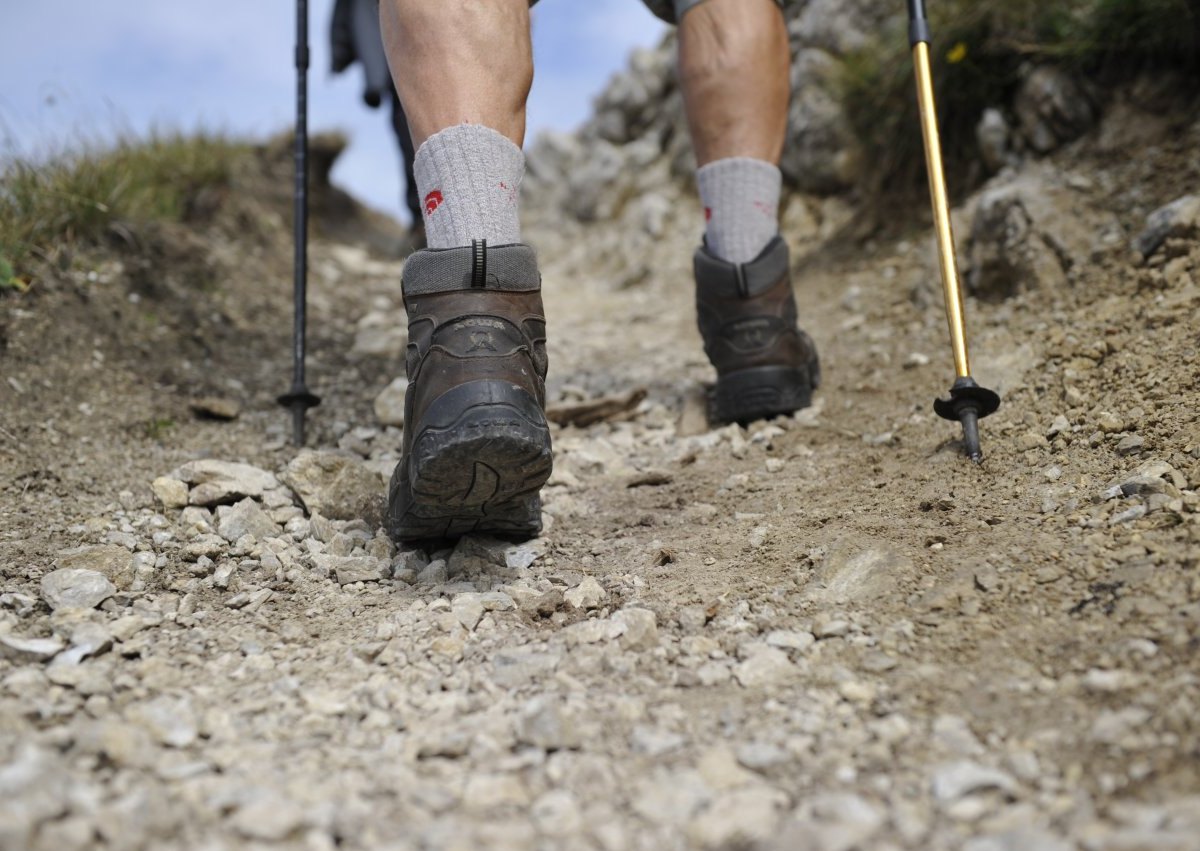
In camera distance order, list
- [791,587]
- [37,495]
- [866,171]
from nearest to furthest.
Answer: [791,587] < [37,495] < [866,171]

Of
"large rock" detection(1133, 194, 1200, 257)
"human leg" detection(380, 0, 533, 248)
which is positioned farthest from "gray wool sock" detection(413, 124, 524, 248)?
"large rock" detection(1133, 194, 1200, 257)

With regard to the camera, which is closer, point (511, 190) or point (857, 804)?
point (857, 804)

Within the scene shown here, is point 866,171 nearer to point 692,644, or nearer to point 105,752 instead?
point 692,644

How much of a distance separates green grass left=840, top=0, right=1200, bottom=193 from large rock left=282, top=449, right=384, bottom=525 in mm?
2810

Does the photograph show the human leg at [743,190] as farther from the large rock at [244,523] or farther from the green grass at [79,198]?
the green grass at [79,198]

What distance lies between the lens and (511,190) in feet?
5.35

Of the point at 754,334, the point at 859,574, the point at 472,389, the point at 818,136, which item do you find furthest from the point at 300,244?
the point at 818,136

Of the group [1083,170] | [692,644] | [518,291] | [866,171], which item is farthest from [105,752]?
[866,171]

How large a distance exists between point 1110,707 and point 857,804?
0.32 metres

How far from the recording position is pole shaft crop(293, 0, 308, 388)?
2.52 meters

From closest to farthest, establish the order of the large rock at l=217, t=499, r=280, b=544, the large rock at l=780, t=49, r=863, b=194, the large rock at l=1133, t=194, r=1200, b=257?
the large rock at l=217, t=499, r=280, b=544 → the large rock at l=1133, t=194, r=1200, b=257 → the large rock at l=780, t=49, r=863, b=194

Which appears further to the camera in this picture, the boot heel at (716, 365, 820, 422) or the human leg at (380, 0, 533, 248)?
the boot heel at (716, 365, 820, 422)

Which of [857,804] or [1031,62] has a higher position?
[1031,62]

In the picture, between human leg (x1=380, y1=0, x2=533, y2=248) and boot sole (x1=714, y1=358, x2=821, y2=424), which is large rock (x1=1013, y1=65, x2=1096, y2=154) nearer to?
boot sole (x1=714, y1=358, x2=821, y2=424)
